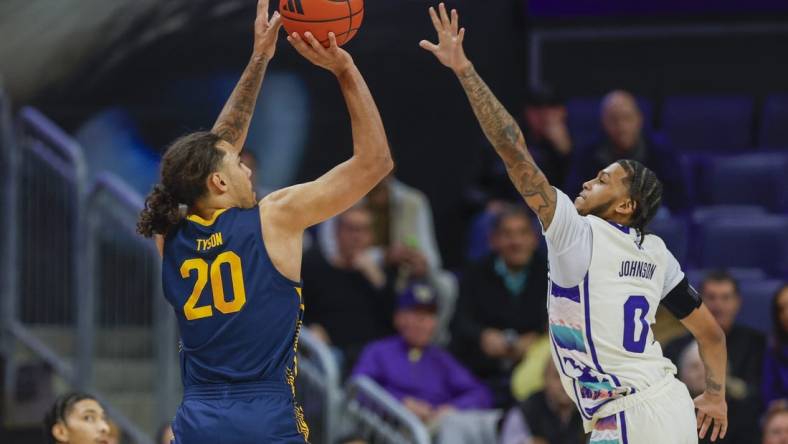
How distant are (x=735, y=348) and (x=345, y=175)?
4783 millimetres

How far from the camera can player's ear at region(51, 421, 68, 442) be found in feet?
21.6

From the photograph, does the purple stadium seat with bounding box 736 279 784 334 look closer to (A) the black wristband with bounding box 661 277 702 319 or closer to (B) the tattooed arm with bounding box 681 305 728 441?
(B) the tattooed arm with bounding box 681 305 728 441

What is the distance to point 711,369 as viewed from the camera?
610 cm

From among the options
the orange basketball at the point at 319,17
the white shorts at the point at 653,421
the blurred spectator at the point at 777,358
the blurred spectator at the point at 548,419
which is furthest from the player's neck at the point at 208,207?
the blurred spectator at the point at 777,358

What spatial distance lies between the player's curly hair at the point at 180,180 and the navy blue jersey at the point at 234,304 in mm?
130

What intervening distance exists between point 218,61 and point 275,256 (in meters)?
7.12

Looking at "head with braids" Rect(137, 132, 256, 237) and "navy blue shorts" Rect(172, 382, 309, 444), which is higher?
"head with braids" Rect(137, 132, 256, 237)

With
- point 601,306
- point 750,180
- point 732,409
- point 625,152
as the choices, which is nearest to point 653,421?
point 601,306

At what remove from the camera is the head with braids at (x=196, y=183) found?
212 inches

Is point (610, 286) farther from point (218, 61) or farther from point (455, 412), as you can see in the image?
point (218, 61)

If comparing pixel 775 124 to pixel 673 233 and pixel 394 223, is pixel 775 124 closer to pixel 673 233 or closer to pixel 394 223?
pixel 673 233

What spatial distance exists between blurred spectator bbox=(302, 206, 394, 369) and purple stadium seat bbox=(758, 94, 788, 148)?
347 cm

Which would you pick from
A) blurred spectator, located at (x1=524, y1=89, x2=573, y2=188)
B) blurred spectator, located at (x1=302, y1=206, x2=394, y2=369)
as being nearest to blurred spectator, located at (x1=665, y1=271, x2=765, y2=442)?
blurred spectator, located at (x1=524, y1=89, x2=573, y2=188)

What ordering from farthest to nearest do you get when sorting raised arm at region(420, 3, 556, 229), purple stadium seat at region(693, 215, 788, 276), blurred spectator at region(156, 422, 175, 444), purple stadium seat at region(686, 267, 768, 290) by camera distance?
purple stadium seat at region(693, 215, 788, 276) → purple stadium seat at region(686, 267, 768, 290) → blurred spectator at region(156, 422, 175, 444) → raised arm at region(420, 3, 556, 229)
